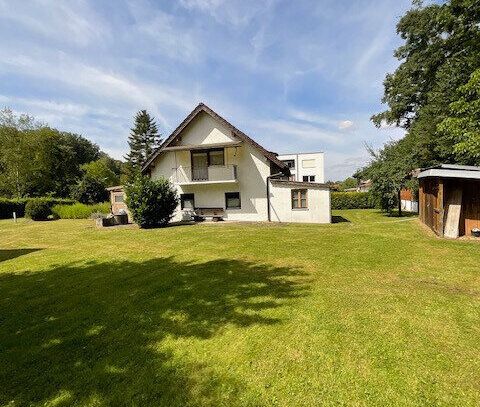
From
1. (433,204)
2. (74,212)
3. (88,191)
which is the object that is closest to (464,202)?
(433,204)

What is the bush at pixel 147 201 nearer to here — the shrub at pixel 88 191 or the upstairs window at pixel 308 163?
the shrub at pixel 88 191

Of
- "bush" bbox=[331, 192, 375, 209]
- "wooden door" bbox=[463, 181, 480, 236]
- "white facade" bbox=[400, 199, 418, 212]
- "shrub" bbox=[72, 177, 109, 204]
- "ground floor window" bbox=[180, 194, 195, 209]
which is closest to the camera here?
"wooden door" bbox=[463, 181, 480, 236]

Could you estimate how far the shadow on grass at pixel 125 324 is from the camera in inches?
123

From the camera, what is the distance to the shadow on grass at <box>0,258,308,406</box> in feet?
10.2

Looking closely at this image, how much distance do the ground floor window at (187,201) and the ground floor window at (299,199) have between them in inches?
329

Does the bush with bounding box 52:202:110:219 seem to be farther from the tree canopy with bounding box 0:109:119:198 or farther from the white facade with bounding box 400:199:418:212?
the white facade with bounding box 400:199:418:212

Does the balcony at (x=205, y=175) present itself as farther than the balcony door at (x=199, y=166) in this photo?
No

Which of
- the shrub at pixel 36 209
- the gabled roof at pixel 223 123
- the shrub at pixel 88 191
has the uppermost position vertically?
the gabled roof at pixel 223 123

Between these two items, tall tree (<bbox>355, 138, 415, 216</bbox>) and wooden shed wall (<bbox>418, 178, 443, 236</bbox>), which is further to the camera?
tall tree (<bbox>355, 138, 415, 216</bbox>)

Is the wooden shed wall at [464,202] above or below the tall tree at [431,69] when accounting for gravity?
below

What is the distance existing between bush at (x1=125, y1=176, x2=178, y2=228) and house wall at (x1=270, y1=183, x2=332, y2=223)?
8.16 metres

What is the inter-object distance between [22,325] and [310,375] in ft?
17.9

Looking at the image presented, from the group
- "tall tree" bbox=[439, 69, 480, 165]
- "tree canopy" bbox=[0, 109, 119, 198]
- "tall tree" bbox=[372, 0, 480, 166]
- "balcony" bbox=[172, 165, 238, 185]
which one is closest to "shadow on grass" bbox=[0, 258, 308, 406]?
"tall tree" bbox=[439, 69, 480, 165]

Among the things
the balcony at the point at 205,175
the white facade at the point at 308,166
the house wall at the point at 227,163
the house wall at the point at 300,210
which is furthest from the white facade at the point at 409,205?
the balcony at the point at 205,175
